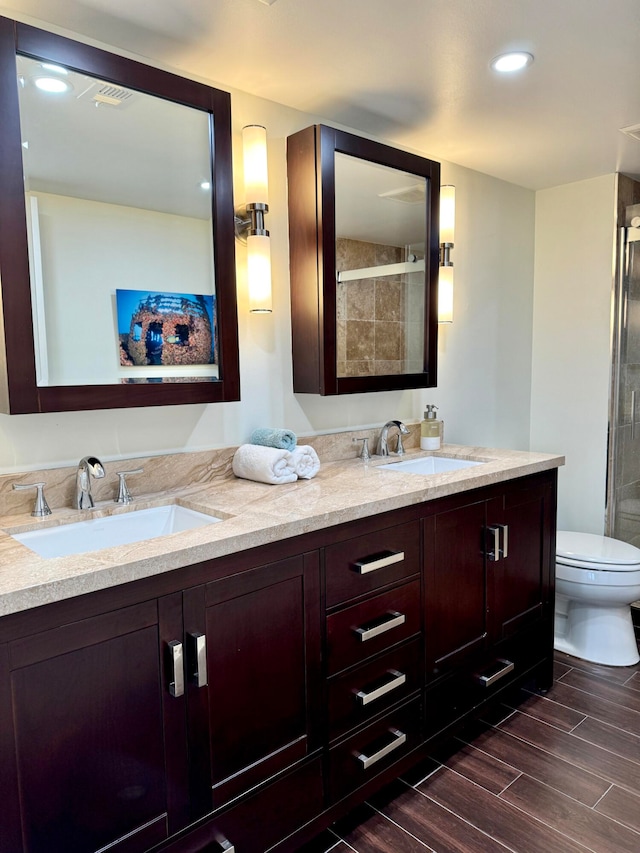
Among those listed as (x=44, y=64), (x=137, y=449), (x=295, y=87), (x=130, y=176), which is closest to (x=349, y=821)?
(x=137, y=449)

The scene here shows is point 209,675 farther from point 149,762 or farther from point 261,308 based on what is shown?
point 261,308

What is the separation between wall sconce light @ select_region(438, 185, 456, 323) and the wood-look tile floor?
1.64 metres

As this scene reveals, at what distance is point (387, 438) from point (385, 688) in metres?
1.06

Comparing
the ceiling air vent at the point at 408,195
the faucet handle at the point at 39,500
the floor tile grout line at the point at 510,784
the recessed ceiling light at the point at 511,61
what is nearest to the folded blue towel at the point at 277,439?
the faucet handle at the point at 39,500

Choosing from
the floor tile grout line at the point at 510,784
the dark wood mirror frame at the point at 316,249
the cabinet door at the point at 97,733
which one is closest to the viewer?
the cabinet door at the point at 97,733

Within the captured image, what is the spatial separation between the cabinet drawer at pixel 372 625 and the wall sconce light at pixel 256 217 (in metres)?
1.01

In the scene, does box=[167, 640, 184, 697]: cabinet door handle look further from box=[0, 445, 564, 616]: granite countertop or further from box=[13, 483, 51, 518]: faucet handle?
box=[13, 483, 51, 518]: faucet handle

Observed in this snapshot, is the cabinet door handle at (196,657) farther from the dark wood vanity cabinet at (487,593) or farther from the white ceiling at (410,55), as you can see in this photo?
A: the white ceiling at (410,55)

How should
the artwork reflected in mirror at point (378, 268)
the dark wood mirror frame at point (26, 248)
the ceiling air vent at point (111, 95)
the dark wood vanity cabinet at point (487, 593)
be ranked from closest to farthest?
the dark wood mirror frame at point (26, 248) < the ceiling air vent at point (111, 95) < the dark wood vanity cabinet at point (487, 593) < the artwork reflected in mirror at point (378, 268)

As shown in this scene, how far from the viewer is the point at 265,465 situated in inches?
72.1

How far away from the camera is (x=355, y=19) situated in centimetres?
157

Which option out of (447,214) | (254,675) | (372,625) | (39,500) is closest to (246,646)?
(254,675)

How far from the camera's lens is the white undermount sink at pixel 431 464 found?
2.31 m

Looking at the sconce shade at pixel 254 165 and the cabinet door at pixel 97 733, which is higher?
the sconce shade at pixel 254 165
